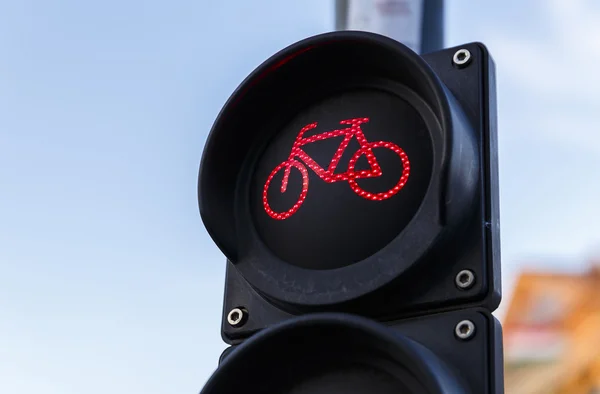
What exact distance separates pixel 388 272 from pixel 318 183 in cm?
15

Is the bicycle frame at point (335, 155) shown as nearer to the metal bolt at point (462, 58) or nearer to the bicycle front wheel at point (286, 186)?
the bicycle front wheel at point (286, 186)

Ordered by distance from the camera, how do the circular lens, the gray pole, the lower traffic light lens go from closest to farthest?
the lower traffic light lens < the circular lens < the gray pole

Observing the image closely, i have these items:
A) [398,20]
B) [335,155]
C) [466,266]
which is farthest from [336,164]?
[398,20]

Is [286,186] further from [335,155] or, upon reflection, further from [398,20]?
[398,20]

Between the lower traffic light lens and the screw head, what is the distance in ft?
0.28

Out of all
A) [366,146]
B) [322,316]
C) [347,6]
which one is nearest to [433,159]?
[366,146]

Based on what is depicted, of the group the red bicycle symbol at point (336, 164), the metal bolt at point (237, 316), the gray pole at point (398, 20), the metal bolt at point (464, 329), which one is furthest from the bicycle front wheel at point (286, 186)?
the gray pole at point (398, 20)

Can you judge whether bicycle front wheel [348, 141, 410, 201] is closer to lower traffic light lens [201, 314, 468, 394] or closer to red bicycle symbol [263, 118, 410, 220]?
red bicycle symbol [263, 118, 410, 220]

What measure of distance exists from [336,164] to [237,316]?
0.20 m

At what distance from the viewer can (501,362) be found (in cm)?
91

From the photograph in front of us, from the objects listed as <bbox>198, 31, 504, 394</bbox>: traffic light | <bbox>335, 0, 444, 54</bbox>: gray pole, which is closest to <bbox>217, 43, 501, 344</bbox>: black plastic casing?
<bbox>198, 31, 504, 394</bbox>: traffic light

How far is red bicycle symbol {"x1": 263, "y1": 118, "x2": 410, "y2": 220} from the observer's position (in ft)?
3.19

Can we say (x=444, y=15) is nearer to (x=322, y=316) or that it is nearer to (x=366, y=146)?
(x=366, y=146)

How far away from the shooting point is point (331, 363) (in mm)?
944
